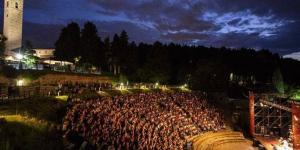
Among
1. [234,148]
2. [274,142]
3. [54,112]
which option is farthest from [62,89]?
[274,142]

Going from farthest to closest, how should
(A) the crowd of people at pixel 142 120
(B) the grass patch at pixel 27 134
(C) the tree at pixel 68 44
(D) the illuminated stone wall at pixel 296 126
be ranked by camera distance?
1. (C) the tree at pixel 68 44
2. (D) the illuminated stone wall at pixel 296 126
3. (A) the crowd of people at pixel 142 120
4. (B) the grass patch at pixel 27 134

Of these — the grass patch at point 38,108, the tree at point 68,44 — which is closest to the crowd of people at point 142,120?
the grass patch at point 38,108

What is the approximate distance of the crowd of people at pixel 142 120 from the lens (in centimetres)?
1561

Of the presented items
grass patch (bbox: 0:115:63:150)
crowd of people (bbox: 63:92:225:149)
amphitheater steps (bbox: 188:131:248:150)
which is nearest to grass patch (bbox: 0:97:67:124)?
crowd of people (bbox: 63:92:225:149)

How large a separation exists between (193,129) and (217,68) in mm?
21142

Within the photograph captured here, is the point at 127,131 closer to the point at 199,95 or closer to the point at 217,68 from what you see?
the point at 199,95

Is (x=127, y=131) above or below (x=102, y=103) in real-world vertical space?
below

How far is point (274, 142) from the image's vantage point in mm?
24688

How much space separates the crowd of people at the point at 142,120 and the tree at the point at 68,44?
1787 cm

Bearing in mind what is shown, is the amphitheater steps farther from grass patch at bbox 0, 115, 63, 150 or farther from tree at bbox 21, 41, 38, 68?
tree at bbox 21, 41, 38, 68

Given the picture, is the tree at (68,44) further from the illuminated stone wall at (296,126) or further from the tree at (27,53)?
the illuminated stone wall at (296,126)

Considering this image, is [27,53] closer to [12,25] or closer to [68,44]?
[12,25]

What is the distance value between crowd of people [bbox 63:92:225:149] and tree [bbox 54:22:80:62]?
17869 mm

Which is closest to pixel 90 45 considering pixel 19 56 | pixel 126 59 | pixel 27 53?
pixel 126 59
